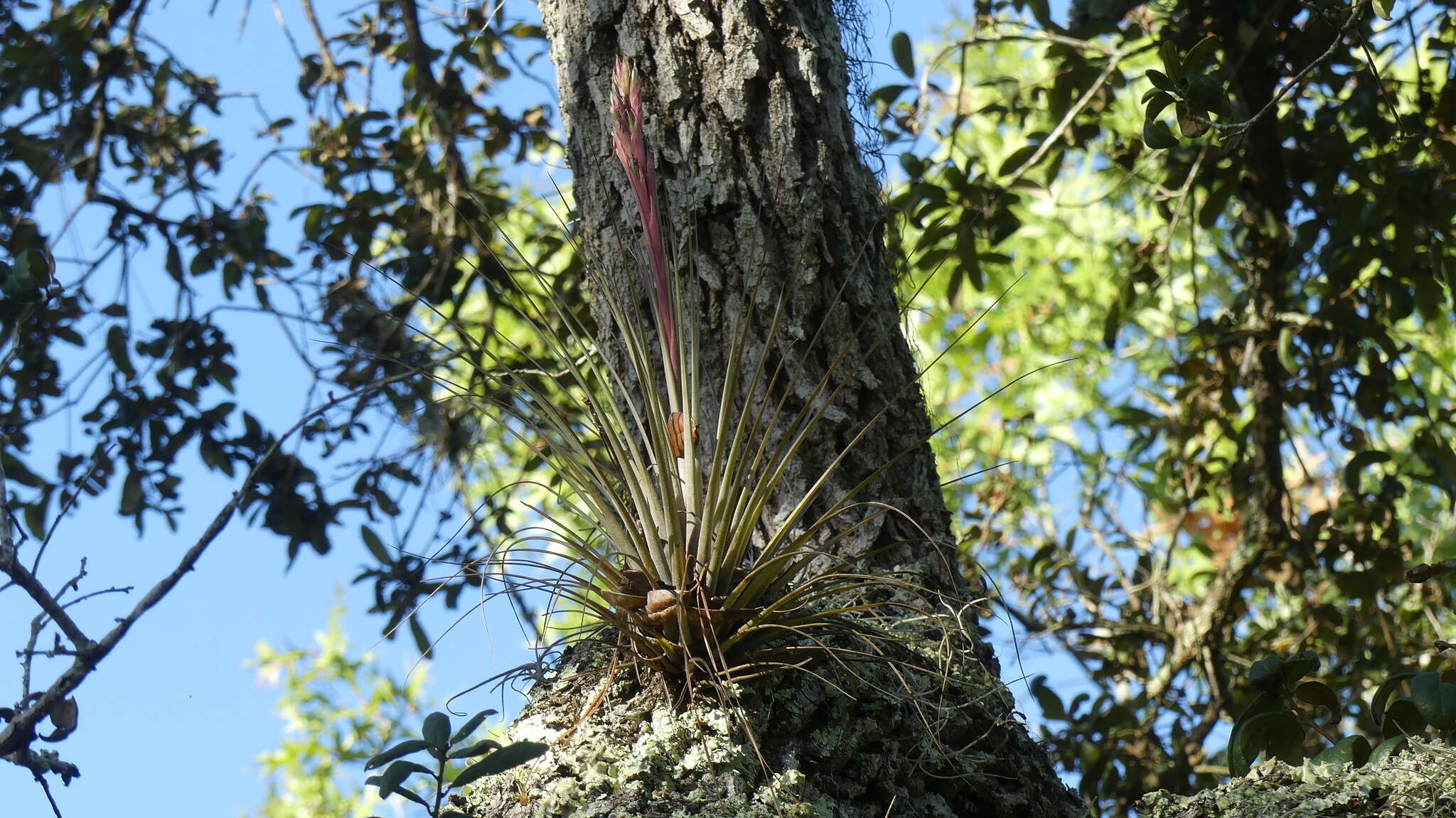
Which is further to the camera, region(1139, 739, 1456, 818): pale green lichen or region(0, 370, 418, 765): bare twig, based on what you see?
region(0, 370, 418, 765): bare twig

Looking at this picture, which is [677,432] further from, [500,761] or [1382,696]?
[1382,696]

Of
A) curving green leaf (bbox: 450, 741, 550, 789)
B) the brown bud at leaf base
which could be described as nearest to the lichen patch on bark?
curving green leaf (bbox: 450, 741, 550, 789)

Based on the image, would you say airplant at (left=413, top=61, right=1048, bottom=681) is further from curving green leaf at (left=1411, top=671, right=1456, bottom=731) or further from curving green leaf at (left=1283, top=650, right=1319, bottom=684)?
curving green leaf at (left=1411, top=671, right=1456, bottom=731)

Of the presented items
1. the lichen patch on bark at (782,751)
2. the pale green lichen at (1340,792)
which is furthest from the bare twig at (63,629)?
the pale green lichen at (1340,792)

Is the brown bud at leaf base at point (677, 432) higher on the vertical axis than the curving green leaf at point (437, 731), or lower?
higher

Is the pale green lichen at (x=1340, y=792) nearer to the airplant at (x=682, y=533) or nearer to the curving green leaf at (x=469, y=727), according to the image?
the airplant at (x=682, y=533)

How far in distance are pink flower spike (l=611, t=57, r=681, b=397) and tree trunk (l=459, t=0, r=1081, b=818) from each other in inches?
2.1

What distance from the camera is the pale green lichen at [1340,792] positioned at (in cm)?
108

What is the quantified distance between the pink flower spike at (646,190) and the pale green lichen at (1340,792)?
0.77 m

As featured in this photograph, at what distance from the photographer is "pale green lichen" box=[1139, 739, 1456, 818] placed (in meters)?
1.08

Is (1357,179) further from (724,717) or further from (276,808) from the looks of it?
(276,808)

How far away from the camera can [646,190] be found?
52.7 inches

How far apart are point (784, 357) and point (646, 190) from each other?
0.88ft

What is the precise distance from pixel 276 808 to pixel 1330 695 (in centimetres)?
711
